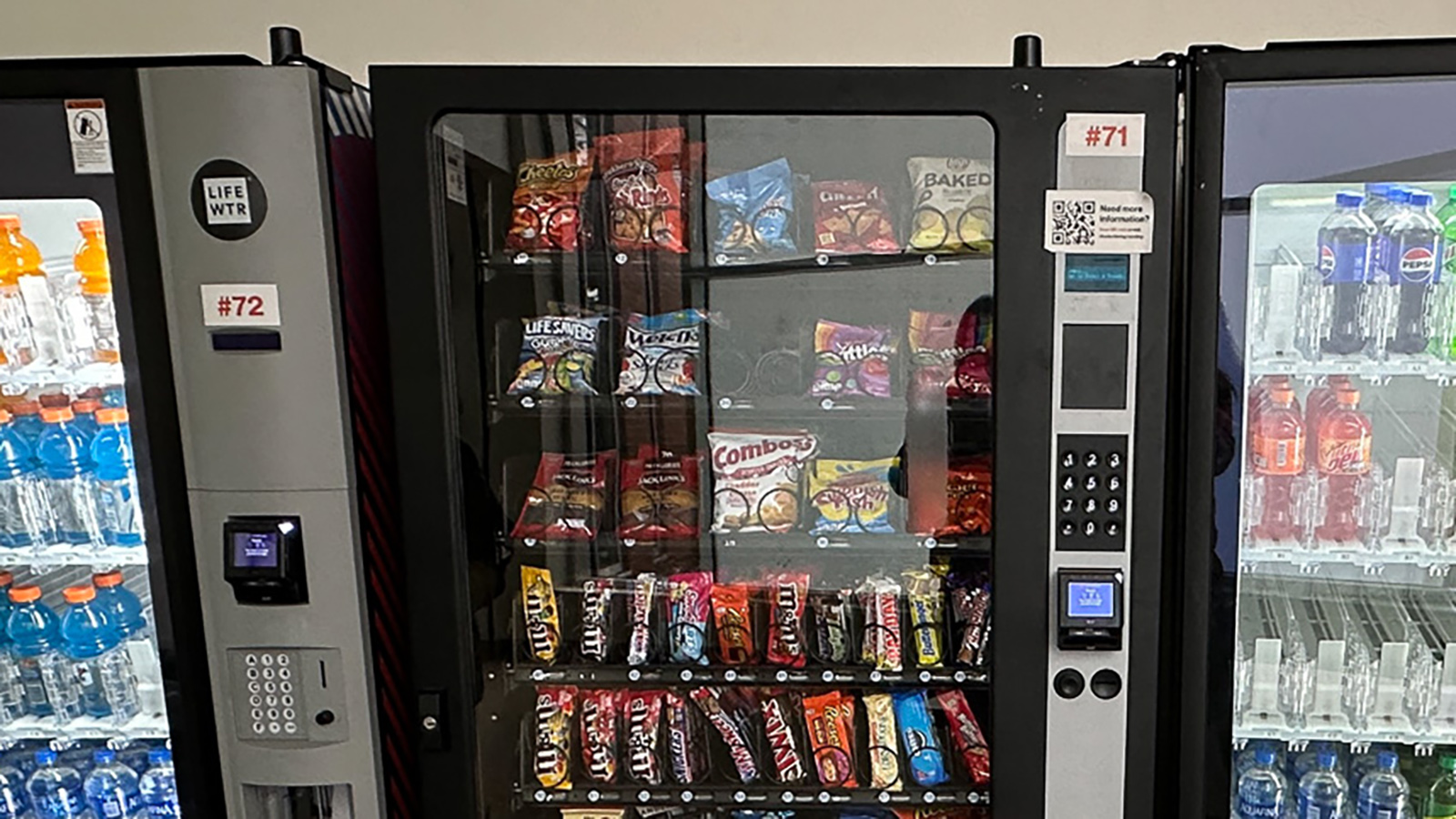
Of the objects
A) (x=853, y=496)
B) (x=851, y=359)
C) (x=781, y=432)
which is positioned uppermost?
(x=851, y=359)

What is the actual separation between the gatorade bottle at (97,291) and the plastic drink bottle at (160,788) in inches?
27.9

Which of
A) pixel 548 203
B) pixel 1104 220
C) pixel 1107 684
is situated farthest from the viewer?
pixel 548 203

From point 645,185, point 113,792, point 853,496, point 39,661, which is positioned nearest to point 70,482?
point 39,661

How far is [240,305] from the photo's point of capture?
1.42 meters

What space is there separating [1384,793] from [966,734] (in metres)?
0.68

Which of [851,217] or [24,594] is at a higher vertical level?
[851,217]

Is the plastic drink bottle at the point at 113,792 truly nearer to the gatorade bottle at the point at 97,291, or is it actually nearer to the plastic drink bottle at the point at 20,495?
the plastic drink bottle at the point at 20,495

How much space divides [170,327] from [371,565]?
440mm

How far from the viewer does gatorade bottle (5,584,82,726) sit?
68.1 inches

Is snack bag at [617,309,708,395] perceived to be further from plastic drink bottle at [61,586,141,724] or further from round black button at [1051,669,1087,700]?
plastic drink bottle at [61,586,141,724]

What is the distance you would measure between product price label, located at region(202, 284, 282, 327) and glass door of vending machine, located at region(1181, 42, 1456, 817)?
1.28 metres

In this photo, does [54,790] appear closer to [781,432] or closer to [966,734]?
[781,432]

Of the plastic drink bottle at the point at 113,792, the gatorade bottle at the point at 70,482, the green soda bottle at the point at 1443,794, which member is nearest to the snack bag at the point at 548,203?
the gatorade bottle at the point at 70,482

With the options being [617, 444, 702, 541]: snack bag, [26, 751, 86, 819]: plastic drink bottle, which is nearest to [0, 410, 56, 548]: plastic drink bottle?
[26, 751, 86, 819]: plastic drink bottle
